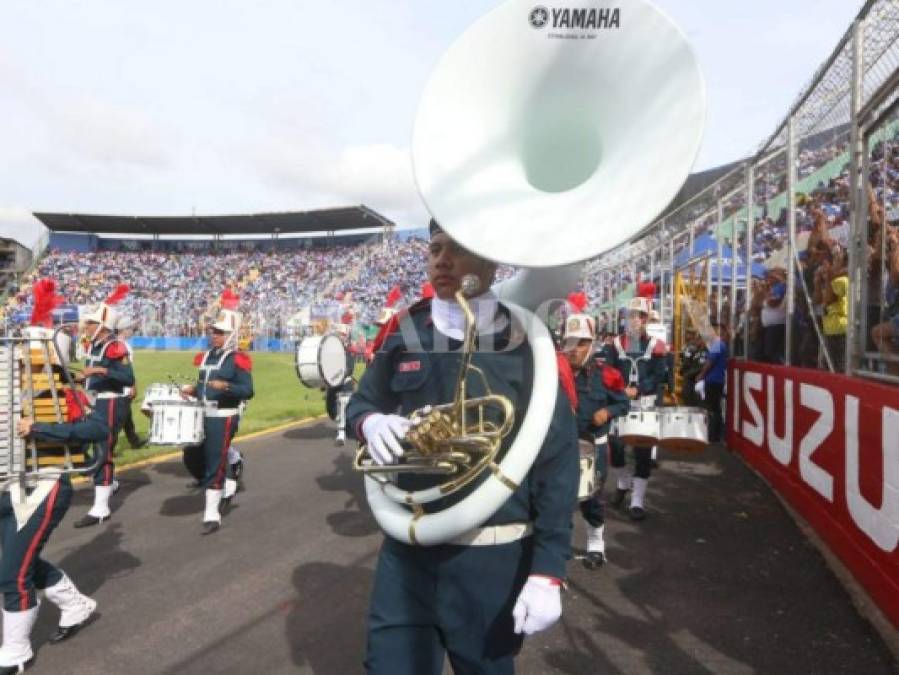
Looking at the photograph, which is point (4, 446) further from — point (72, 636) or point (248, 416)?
point (248, 416)

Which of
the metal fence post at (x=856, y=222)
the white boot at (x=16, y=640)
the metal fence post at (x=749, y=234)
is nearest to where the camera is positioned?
the white boot at (x=16, y=640)

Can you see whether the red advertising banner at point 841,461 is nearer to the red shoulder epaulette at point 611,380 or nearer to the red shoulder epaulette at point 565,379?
the red shoulder epaulette at point 611,380

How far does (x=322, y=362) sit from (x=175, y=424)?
227 cm

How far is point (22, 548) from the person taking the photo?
3295mm

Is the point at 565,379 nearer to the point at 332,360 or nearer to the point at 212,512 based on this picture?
the point at 212,512

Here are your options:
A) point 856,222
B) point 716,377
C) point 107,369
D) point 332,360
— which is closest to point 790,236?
point 856,222

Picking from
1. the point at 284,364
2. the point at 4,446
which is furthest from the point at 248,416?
the point at 284,364

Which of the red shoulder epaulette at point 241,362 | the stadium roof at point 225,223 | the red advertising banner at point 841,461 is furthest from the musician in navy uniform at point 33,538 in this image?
the stadium roof at point 225,223

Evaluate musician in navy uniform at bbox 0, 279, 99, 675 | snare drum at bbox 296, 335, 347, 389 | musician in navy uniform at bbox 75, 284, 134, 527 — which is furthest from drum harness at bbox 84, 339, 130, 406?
musician in navy uniform at bbox 0, 279, 99, 675

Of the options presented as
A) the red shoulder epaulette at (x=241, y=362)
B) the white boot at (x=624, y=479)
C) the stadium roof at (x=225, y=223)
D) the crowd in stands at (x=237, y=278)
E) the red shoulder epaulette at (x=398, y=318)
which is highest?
the stadium roof at (x=225, y=223)

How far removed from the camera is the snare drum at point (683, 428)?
5.60 meters

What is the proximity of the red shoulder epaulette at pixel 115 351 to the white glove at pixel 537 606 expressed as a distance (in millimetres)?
5391

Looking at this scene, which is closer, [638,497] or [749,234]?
[638,497]

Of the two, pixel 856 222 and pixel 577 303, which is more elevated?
pixel 856 222
